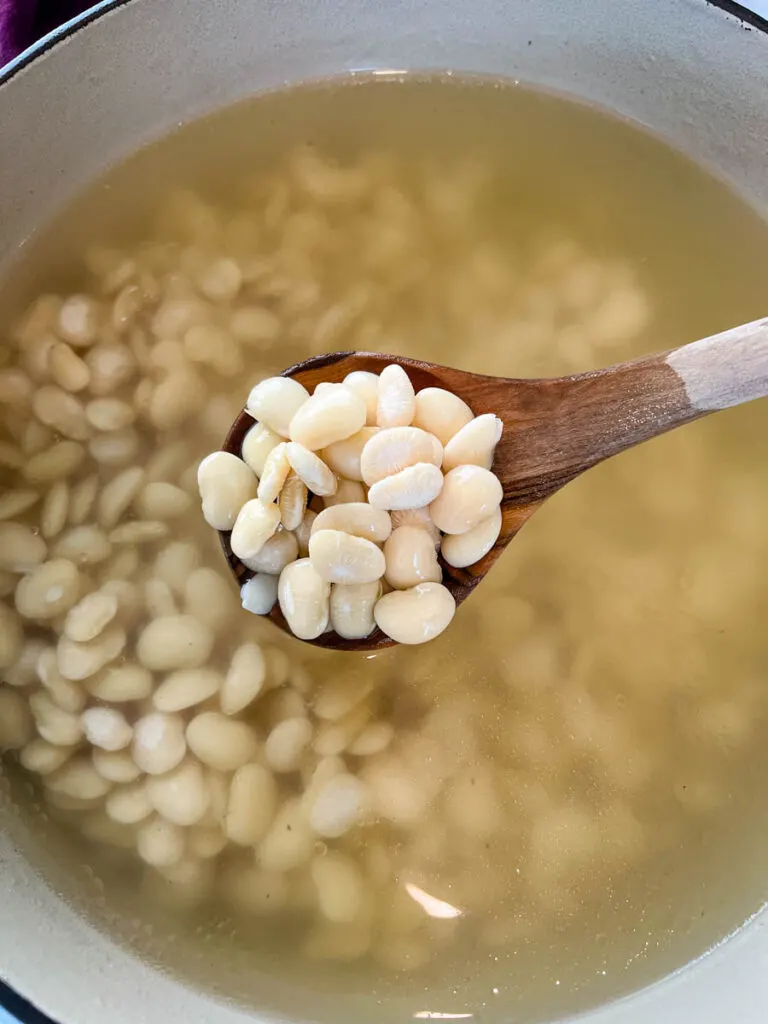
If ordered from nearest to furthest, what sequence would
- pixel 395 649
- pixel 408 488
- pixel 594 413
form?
pixel 408 488 < pixel 594 413 < pixel 395 649

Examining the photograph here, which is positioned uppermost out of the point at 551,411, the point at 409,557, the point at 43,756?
the point at 551,411

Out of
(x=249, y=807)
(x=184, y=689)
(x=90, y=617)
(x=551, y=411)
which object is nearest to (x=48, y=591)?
(x=90, y=617)

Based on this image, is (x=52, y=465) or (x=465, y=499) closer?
(x=465, y=499)

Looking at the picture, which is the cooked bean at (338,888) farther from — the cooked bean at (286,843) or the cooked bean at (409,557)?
the cooked bean at (409,557)

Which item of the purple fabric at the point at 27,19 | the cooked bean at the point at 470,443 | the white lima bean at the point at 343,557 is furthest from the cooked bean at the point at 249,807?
the purple fabric at the point at 27,19

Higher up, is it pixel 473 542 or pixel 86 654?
pixel 473 542

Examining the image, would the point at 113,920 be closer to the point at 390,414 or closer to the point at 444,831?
the point at 444,831

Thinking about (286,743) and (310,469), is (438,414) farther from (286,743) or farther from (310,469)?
(286,743)

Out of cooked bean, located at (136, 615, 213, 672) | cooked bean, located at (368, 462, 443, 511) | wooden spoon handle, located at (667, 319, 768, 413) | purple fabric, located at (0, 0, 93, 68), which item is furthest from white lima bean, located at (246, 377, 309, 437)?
purple fabric, located at (0, 0, 93, 68)
